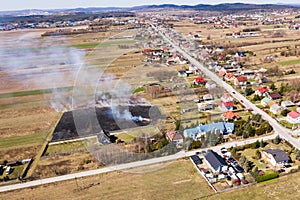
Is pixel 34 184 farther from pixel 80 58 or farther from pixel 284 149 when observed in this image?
pixel 80 58

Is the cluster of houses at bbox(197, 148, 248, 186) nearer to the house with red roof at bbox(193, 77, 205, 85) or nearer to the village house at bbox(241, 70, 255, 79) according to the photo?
the house with red roof at bbox(193, 77, 205, 85)

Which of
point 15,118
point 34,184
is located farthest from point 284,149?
point 15,118

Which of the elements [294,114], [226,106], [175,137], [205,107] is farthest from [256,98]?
[175,137]

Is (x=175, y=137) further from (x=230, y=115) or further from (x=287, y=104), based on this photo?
(x=287, y=104)

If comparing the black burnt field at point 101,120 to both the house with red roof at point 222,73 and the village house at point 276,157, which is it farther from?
the house with red roof at point 222,73

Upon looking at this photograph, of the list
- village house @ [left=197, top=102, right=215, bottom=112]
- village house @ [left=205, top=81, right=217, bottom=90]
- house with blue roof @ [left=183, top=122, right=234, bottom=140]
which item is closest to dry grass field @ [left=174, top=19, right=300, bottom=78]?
village house @ [left=205, top=81, right=217, bottom=90]
